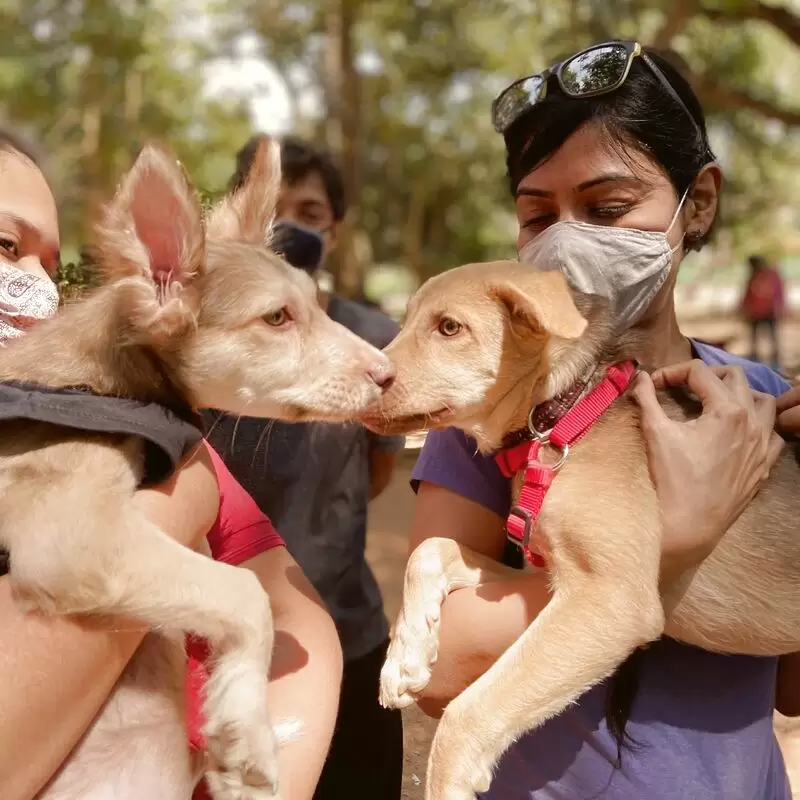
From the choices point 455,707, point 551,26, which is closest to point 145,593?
point 455,707

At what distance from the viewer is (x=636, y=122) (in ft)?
8.11

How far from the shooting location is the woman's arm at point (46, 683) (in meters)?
1.65

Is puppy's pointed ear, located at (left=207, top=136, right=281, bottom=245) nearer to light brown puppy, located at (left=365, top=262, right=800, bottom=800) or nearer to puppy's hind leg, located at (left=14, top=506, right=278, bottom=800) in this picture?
light brown puppy, located at (left=365, top=262, right=800, bottom=800)

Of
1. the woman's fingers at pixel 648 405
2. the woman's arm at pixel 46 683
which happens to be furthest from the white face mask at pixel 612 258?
the woman's arm at pixel 46 683

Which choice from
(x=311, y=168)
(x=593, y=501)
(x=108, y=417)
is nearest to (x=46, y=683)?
(x=108, y=417)

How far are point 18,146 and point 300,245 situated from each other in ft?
5.44

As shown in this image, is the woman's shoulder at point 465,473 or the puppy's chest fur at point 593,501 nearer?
the puppy's chest fur at point 593,501

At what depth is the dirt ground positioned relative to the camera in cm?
484

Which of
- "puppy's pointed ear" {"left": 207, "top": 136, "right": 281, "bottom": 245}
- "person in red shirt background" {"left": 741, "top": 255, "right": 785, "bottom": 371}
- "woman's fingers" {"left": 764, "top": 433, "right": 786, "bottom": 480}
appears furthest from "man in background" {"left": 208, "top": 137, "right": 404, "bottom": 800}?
"person in red shirt background" {"left": 741, "top": 255, "right": 785, "bottom": 371}

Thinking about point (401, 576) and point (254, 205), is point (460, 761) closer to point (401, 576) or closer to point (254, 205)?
point (254, 205)

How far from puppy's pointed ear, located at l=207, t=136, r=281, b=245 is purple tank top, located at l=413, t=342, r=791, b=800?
71.5 inches

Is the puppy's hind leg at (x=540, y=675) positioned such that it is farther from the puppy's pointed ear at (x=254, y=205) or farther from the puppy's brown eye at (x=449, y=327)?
the puppy's pointed ear at (x=254, y=205)

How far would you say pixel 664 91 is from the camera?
2557 millimetres

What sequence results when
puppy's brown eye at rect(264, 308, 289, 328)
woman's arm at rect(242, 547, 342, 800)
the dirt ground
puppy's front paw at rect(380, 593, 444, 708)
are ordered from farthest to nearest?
the dirt ground, puppy's brown eye at rect(264, 308, 289, 328), puppy's front paw at rect(380, 593, 444, 708), woman's arm at rect(242, 547, 342, 800)
